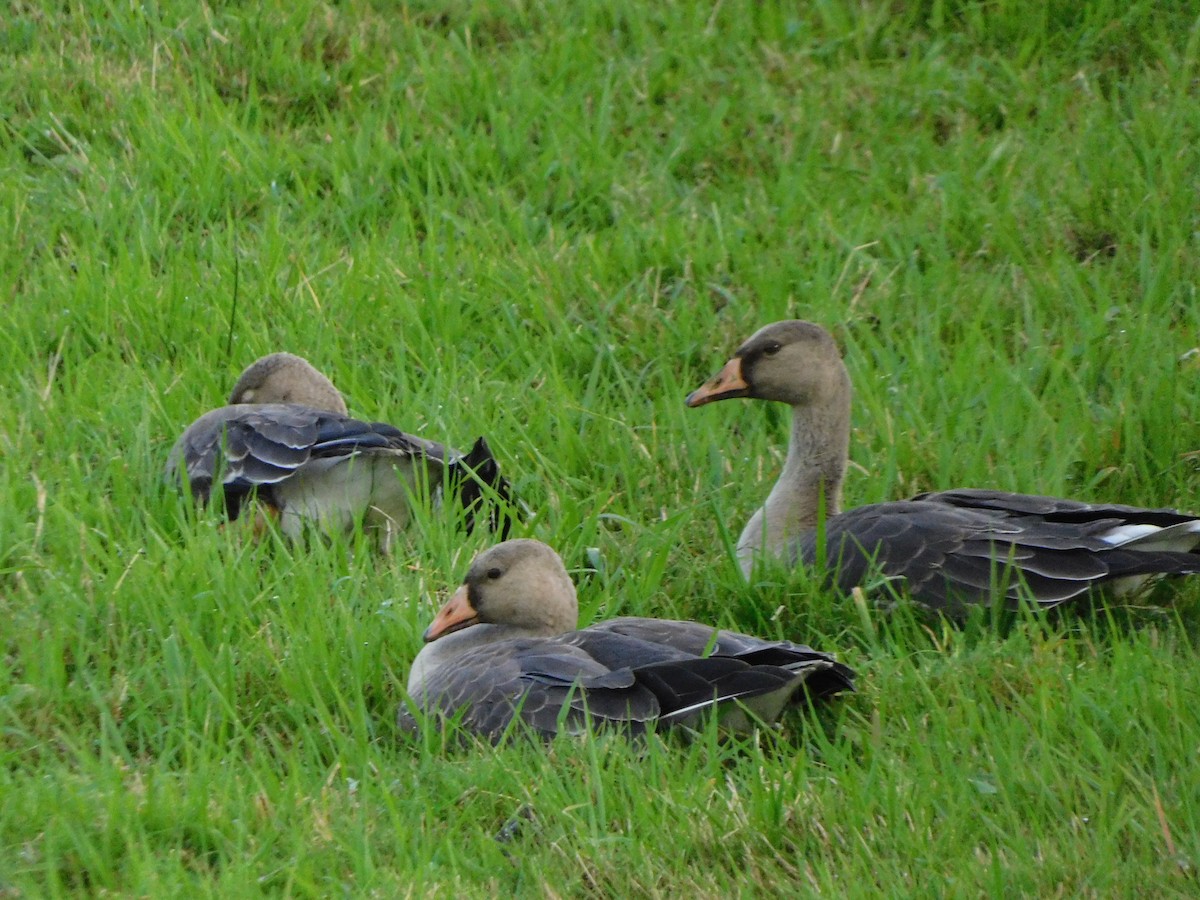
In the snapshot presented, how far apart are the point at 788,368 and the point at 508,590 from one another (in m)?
1.63

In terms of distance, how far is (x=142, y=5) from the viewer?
8.67m

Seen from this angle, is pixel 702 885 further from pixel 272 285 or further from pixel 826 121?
pixel 826 121

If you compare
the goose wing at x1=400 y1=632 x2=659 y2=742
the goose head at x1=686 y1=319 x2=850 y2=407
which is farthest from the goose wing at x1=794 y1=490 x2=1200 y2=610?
the goose wing at x1=400 y1=632 x2=659 y2=742

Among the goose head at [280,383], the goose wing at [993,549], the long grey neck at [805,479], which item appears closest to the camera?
the goose wing at [993,549]

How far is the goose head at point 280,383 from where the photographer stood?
620cm

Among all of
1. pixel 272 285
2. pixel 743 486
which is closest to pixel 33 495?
pixel 272 285

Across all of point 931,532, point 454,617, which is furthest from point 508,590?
point 931,532

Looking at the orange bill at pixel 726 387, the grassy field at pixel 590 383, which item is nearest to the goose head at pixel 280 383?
the grassy field at pixel 590 383

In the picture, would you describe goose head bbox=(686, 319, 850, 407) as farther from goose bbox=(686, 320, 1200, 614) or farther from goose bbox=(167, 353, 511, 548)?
goose bbox=(167, 353, 511, 548)

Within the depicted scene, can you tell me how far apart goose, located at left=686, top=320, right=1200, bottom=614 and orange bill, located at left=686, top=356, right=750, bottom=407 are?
59 millimetres

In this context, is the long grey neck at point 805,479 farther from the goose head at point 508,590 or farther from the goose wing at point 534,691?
the goose wing at point 534,691

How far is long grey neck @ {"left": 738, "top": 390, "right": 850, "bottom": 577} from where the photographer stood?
576cm

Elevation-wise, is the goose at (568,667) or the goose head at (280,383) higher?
the goose head at (280,383)

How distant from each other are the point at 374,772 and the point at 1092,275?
4418 millimetres
